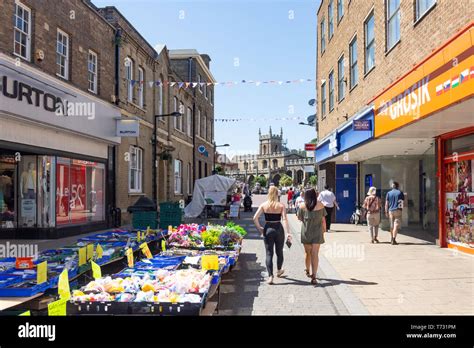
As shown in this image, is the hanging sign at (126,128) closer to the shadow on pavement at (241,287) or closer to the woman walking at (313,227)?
the shadow on pavement at (241,287)

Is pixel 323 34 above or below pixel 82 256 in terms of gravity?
above

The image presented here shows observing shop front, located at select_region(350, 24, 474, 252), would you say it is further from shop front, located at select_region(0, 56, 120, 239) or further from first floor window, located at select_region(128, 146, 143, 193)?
first floor window, located at select_region(128, 146, 143, 193)

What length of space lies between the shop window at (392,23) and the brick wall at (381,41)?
18 centimetres

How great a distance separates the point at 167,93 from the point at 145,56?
3986 millimetres

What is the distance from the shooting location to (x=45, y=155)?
12.5 metres

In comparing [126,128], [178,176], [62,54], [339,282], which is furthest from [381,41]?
[178,176]

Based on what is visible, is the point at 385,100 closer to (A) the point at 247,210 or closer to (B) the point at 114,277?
(B) the point at 114,277

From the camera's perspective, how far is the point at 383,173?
52.9 ft

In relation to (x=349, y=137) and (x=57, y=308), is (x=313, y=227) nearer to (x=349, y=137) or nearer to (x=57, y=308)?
(x=57, y=308)

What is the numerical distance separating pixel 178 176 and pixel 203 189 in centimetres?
530

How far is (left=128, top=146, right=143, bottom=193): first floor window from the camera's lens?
1857 centimetres

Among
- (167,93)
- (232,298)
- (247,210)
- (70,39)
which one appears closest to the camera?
(232,298)

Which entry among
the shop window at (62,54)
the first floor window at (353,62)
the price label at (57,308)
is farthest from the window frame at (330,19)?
the price label at (57,308)
